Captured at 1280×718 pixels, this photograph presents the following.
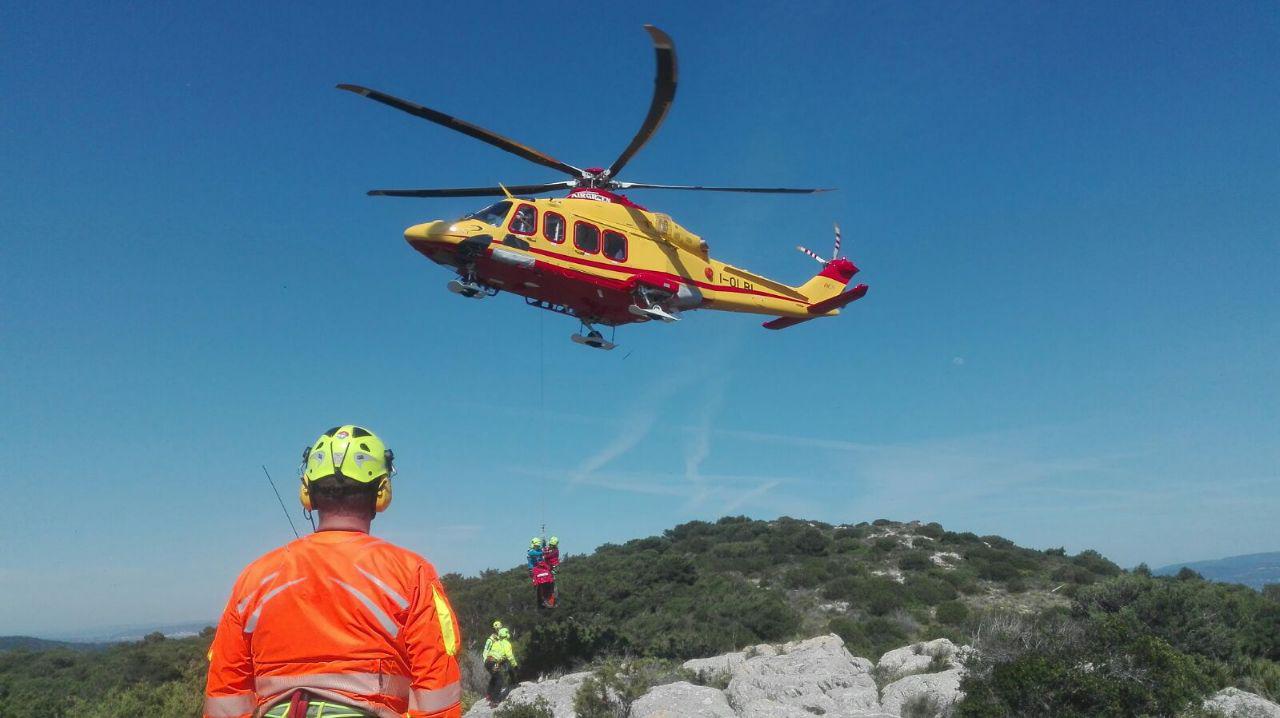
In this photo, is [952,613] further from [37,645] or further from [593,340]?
[37,645]

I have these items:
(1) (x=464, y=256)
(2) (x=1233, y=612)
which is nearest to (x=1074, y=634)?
(2) (x=1233, y=612)

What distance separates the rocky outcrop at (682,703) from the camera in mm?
10938

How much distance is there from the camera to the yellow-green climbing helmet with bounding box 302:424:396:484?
251 cm

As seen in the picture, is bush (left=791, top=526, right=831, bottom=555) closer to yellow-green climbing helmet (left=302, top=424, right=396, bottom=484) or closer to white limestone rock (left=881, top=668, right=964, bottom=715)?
white limestone rock (left=881, top=668, right=964, bottom=715)

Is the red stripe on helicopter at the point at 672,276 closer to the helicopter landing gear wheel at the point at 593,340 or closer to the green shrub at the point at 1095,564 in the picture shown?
the helicopter landing gear wheel at the point at 593,340

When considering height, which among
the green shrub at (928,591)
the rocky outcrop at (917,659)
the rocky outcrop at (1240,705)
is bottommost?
the rocky outcrop at (1240,705)

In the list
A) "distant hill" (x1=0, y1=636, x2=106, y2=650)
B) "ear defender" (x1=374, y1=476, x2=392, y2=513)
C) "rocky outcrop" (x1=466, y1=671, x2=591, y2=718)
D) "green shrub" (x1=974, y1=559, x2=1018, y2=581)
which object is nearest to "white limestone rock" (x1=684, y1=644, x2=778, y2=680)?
"rocky outcrop" (x1=466, y1=671, x2=591, y2=718)

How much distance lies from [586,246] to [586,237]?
0.57ft

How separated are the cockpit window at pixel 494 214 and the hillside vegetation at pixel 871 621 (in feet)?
27.6

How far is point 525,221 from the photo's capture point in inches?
516

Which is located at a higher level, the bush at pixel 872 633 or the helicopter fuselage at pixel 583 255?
the helicopter fuselage at pixel 583 255

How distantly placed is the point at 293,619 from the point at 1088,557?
3991 centimetres

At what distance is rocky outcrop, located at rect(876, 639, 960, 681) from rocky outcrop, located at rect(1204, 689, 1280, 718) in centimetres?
370

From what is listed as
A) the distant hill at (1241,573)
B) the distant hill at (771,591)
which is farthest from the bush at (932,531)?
the distant hill at (1241,573)
